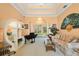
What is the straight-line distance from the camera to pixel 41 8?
96.0 inches

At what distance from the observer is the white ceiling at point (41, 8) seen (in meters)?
2.42

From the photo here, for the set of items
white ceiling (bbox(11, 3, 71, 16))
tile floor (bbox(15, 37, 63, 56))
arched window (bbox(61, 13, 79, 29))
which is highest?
white ceiling (bbox(11, 3, 71, 16))

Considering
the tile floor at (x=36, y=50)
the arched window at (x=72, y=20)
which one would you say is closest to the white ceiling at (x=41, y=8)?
the arched window at (x=72, y=20)

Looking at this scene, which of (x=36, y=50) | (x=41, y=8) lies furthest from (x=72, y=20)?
(x=36, y=50)

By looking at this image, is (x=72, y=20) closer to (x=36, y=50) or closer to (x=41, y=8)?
(x=41, y=8)

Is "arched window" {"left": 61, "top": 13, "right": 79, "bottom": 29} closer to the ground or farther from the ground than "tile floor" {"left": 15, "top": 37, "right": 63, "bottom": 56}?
farther from the ground

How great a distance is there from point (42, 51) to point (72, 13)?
902mm

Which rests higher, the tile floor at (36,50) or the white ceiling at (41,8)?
the white ceiling at (41,8)

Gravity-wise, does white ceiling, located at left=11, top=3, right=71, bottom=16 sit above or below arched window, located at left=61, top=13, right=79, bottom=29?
above

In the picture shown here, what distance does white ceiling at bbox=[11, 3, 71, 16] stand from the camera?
2422 millimetres

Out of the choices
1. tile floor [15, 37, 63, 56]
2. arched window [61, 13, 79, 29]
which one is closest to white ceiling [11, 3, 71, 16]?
arched window [61, 13, 79, 29]

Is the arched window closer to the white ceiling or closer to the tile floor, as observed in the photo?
the white ceiling

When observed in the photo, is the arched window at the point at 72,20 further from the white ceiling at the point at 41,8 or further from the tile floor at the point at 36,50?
the tile floor at the point at 36,50

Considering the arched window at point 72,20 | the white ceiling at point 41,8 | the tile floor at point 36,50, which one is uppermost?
the white ceiling at point 41,8
